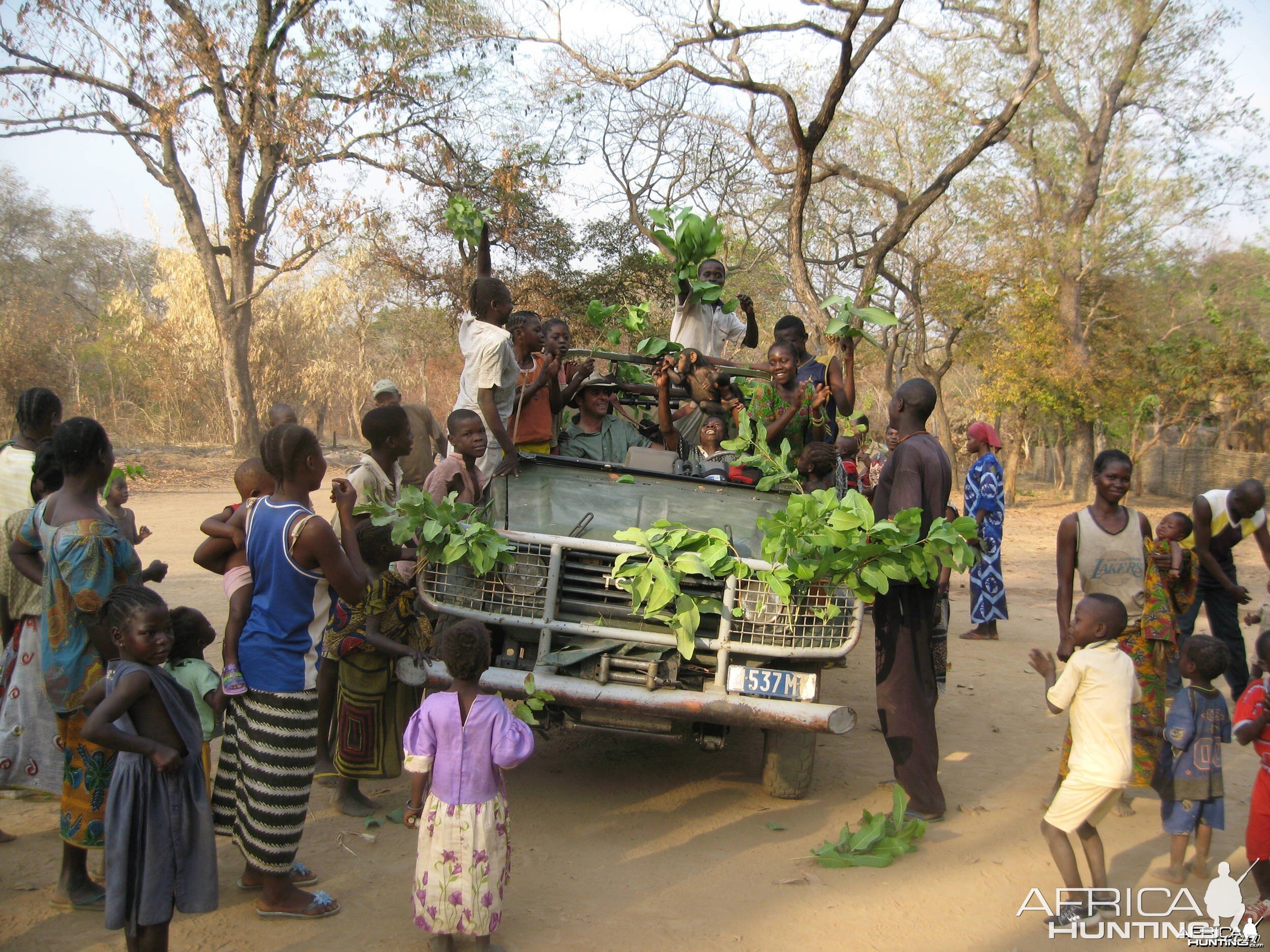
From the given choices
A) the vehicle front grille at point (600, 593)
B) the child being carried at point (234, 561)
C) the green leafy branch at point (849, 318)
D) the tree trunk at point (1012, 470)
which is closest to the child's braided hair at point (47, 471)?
the child being carried at point (234, 561)

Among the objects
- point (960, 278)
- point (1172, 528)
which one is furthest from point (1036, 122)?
point (1172, 528)

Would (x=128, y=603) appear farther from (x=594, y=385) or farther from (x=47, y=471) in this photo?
(x=594, y=385)

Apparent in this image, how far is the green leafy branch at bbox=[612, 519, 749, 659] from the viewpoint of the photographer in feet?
13.6

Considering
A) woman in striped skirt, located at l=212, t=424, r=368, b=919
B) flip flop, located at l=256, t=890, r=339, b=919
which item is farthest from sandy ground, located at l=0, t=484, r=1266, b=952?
woman in striped skirt, located at l=212, t=424, r=368, b=919

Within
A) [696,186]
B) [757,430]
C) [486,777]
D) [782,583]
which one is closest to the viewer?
[486,777]

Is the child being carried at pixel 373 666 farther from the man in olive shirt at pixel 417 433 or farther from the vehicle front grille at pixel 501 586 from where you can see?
the man in olive shirt at pixel 417 433

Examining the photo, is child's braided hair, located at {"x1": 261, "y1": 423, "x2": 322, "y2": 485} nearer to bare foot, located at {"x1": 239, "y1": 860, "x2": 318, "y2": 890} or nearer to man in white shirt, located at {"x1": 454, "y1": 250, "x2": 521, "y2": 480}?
bare foot, located at {"x1": 239, "y1": 860, "x2": 318, "y2": 890}

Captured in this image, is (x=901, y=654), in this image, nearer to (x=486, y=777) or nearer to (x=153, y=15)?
(x=486, y=777)

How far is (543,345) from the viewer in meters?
6.37

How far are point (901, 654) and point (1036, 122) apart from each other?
953 inches

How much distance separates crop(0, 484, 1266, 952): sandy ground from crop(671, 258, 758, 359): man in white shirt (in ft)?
10.4

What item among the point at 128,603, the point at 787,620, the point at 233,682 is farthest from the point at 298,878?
the point at 787,620

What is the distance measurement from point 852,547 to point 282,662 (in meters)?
2.38

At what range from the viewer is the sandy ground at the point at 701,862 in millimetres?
3449
